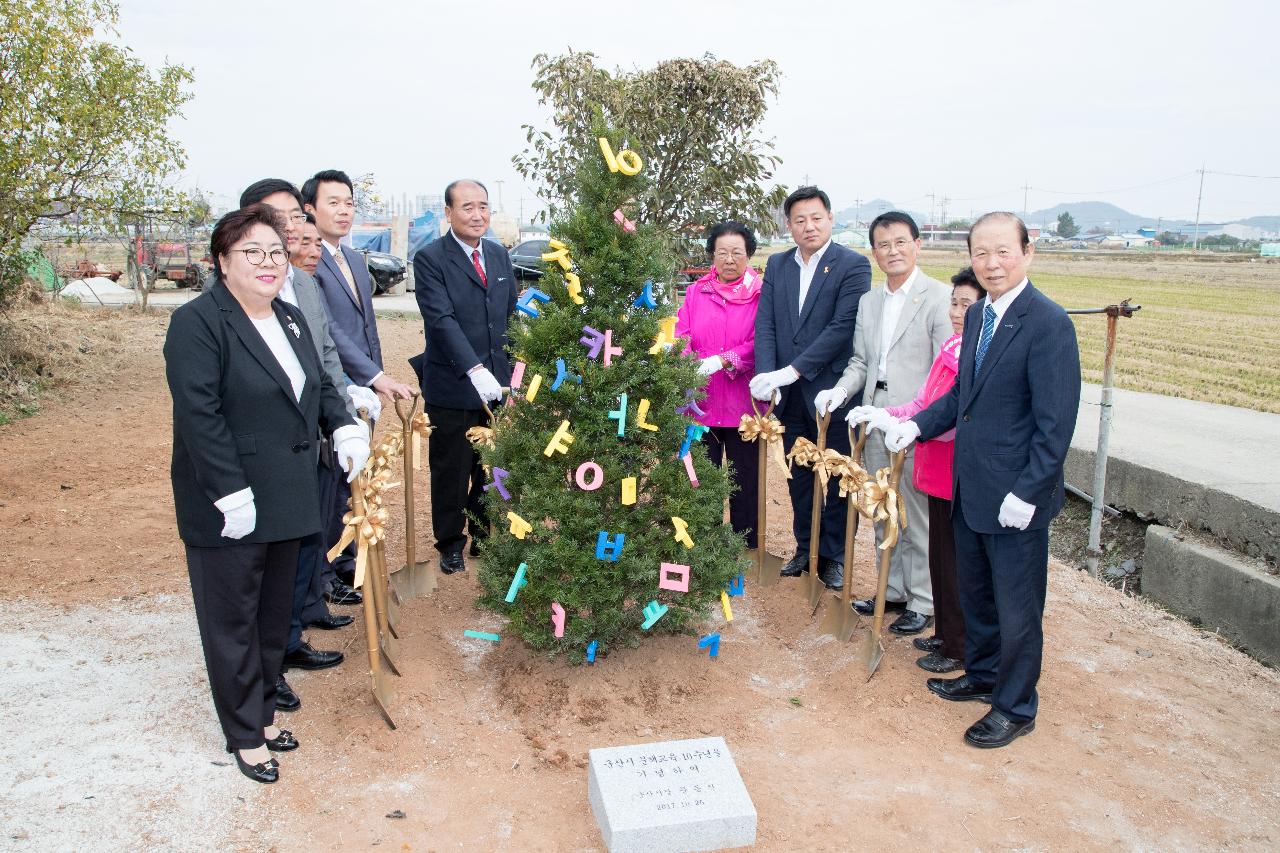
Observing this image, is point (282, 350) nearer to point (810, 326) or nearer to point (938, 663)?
Answer: point (810, 326)

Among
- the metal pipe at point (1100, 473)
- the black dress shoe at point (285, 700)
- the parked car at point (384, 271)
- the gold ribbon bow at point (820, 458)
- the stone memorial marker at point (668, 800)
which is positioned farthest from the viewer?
the parked car at point (384, 271)

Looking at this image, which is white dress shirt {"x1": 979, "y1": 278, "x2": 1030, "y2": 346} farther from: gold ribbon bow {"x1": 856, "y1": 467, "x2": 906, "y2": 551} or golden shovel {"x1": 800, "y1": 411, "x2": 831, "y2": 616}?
golden shovel {"x1": 800, "y1": 411, "x2": 831, "y2": 616}

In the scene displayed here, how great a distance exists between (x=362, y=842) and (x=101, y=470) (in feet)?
17.6

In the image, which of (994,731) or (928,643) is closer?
(994,731)

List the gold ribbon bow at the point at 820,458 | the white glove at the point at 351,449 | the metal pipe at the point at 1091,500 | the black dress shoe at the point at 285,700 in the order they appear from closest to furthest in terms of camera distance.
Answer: the white glove at the point at 351,449 → the black dress shoe at the point at 285,700 → the gold ribbon bow at the point at 820,458 → the metal pipe at the point at 1091,500

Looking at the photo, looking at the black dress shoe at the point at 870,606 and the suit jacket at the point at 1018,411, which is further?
the black dress shoe at the point at 870,606

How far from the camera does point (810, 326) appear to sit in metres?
5.12

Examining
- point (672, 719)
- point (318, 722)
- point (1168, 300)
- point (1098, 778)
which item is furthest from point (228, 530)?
point (1168, 300)

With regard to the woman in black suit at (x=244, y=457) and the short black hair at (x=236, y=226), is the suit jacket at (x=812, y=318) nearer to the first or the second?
the woman in black suit at (x=244, y=457)

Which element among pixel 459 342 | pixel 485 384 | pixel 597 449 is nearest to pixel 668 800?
pixel 597 449

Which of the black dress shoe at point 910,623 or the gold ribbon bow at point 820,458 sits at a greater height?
the gold ribbon bow at point 820,458

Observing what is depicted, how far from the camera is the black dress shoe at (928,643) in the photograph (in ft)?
15.0

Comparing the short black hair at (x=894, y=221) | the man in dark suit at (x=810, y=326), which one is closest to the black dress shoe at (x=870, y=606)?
the man in dark suit at (x=810, y=326)

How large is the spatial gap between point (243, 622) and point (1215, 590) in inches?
199
